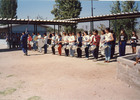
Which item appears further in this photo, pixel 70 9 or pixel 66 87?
pixel 70 9

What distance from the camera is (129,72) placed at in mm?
4656

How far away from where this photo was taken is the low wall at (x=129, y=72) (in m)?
4.34

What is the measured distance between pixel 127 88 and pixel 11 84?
3.60 m

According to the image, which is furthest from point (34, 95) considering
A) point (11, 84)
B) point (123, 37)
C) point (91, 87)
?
point (123, 37)

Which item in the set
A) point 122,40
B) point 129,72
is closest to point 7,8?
point 122,40

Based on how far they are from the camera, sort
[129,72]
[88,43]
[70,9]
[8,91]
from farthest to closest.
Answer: [70,9] → [88,43] → [129,72] → [8,91]

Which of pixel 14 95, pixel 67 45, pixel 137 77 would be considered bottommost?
pixel 14 95

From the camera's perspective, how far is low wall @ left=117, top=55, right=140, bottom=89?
14.2 feet

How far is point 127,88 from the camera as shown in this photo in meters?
4.50

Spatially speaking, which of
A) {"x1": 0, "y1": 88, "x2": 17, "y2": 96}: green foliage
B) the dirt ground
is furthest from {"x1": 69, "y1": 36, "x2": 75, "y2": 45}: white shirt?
{"x1": 0, "y1": 88, "x2": 17, "y2": 96}: green foliage

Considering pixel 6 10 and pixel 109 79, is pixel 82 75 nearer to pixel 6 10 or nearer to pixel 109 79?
pixel 109 79

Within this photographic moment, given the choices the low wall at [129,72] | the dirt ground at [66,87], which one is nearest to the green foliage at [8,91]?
the dirt ground at [66,87]

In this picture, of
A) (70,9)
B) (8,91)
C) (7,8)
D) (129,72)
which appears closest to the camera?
(8,91)

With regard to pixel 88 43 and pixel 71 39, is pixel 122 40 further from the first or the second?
pixel 71 39
